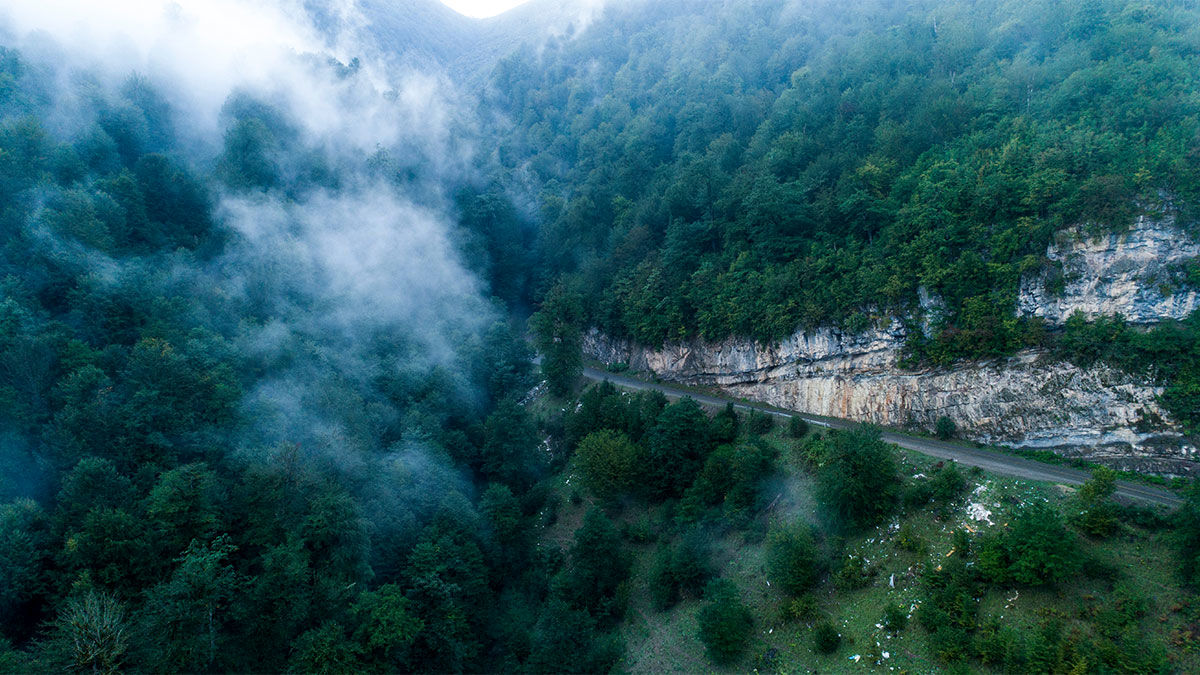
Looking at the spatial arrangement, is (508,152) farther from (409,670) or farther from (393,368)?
(409,670)

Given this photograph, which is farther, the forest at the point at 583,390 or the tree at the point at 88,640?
the forest at the point at 583,390

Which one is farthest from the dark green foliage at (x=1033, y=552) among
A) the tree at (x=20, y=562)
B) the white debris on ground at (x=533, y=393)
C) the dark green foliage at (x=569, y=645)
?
the tree at (x=20, y=562)

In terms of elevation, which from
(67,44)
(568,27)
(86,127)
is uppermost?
(568,27)

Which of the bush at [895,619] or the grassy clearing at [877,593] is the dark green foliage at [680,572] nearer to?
the grassy clearing at [877,593]

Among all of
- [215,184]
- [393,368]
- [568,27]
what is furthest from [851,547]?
[568,27]

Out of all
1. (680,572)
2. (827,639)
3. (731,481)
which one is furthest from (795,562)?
(731,481)
